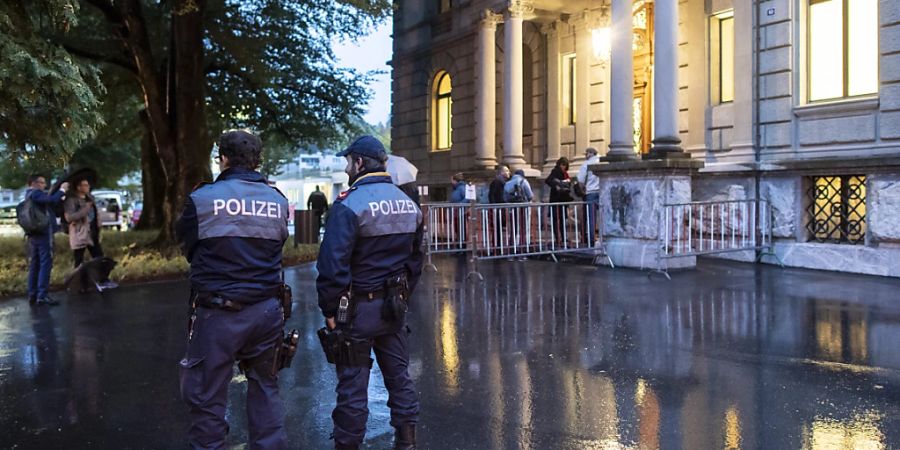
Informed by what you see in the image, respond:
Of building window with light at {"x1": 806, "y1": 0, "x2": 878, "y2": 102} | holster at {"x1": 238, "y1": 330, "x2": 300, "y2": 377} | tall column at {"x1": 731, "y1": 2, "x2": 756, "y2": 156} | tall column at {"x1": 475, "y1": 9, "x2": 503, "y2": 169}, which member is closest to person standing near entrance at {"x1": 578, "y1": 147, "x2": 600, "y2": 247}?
tall column at {"x1": 731, "y1": 2, "x2": 756, "y2": 156}

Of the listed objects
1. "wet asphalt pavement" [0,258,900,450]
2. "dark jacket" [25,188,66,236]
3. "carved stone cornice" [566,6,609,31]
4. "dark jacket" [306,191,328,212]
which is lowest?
"wet asphalt pavement" [0,258,900,450]

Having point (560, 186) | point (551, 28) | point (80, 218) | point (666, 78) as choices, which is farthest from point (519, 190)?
point (80, 218)

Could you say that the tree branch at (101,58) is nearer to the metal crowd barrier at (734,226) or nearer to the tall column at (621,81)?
the tall column at (621,81)

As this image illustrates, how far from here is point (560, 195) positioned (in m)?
14.0

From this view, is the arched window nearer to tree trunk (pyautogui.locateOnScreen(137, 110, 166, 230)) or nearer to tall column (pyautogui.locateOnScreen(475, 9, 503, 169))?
tall column (pyautogui.locateOnScreen(475, 9, 503, 169))

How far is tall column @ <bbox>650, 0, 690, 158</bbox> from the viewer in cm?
1211

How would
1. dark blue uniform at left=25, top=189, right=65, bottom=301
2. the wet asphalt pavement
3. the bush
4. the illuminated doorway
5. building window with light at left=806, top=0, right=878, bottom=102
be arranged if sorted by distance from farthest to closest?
the illuminated doorway, building window with light at left=806, top=0, right=878, bottom=102, the bush, dark blue uniform at left=25, top=189, right=65, bottom=301, the wet asphalt pavement

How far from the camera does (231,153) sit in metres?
3.79

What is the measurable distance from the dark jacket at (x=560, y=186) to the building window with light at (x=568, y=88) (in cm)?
430

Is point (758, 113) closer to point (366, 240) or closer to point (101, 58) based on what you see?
point (366, 240)

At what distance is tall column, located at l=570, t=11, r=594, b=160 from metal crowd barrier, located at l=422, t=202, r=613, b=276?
4049 mm

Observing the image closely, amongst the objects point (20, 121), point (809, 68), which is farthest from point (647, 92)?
point (20, 121)

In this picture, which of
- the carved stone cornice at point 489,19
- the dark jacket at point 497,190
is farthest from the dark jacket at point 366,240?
the carved stone cornice at point 489,19

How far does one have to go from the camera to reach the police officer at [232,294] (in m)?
3.57
